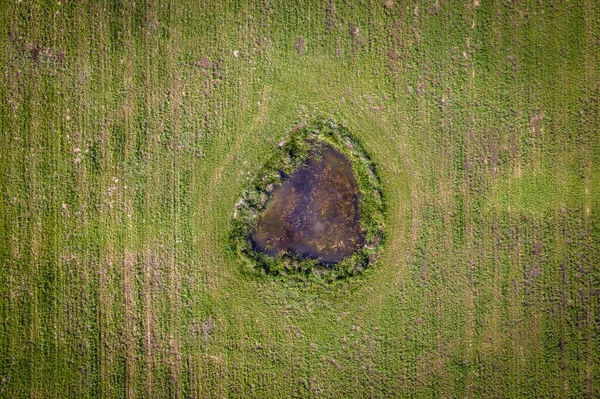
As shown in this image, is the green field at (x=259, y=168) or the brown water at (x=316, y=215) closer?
the green field at (x=259, y=168)

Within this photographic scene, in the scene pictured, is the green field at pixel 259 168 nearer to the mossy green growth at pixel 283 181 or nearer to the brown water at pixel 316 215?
the mossy green growth at pixel 283 181

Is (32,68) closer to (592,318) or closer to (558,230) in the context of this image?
(558,230)

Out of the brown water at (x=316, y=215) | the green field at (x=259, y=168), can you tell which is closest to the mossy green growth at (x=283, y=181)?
the brown water at (x=316, y=215)

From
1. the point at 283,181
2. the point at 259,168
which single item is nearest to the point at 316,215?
the point at 283,181

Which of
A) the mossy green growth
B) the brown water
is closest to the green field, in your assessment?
the mossy green growth

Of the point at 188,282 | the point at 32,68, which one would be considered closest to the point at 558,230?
the point at 188,282

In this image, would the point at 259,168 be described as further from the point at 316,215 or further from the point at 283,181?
the point at 316,215
